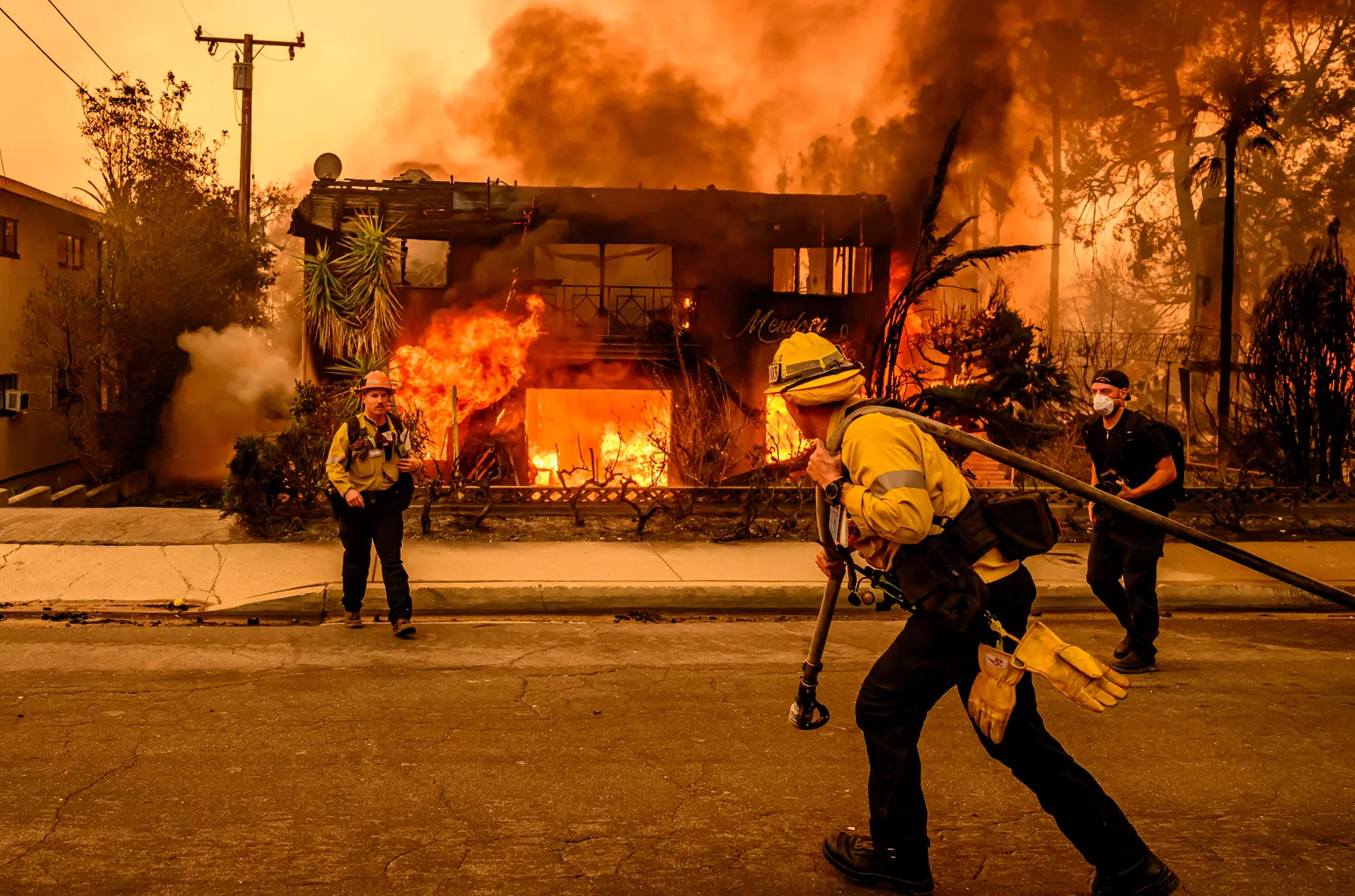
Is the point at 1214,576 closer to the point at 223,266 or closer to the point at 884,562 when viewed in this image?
the point at 884,562

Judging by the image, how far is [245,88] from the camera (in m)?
26.1

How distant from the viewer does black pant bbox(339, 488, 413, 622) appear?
7.12m

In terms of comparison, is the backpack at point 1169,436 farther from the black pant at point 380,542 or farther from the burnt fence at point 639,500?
the black pant at point 380,542

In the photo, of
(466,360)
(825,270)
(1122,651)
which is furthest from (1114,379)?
(825,270)

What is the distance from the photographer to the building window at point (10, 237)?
20.5 m

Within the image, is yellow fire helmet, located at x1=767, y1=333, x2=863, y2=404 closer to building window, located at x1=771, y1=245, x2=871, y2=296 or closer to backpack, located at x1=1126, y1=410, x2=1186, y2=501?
backpack, located at x1=1126, y1=410, x2=1186, y2=501

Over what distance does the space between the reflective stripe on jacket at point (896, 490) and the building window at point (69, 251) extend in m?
23.4

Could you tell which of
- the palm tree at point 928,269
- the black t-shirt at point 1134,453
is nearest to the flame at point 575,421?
the palm tree at point 928,269

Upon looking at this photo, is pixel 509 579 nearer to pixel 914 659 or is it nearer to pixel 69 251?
pixel 914 659

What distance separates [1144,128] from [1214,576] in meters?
28.1

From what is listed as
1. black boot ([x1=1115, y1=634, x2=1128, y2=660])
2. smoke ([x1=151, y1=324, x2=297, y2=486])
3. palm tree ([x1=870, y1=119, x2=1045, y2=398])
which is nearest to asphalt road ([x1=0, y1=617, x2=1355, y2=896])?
black boot ([x1=1115, y1=634, x2=1128, y2=660])

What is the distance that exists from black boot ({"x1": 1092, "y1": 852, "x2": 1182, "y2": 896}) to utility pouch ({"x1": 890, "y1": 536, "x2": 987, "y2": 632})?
88cm

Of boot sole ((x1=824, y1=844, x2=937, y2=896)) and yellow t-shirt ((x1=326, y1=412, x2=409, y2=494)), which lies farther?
yellow t-shirt ((x1=326, y1=412, x2=409, y2=494))

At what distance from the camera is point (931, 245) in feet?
46.8
